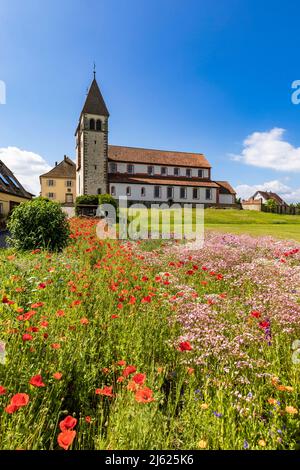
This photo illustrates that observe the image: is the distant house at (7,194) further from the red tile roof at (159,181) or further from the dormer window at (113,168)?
the dormer window at (113,168)

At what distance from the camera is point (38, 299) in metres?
3.92

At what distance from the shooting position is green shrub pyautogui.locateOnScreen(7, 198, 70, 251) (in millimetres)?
9852

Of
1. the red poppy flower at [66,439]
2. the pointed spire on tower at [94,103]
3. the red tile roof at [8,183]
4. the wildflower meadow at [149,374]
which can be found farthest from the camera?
the pointed spire on tower at [94,103]

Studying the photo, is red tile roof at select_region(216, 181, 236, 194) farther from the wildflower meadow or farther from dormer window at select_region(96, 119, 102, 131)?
the wildflower meadow

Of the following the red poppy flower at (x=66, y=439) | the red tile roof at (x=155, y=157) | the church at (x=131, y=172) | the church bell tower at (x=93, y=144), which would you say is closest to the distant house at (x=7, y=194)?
the church bell tower at (x=93, y=144)

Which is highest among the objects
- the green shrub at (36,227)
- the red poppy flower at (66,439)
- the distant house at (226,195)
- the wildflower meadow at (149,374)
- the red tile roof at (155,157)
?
the red tile roof at (155,157)

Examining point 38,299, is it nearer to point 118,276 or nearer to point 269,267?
point 118,276

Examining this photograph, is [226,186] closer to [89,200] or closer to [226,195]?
[226,195]

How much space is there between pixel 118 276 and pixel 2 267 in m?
2.52

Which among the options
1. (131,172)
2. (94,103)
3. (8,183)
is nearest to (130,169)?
(131,172)

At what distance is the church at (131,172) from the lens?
4506 cm

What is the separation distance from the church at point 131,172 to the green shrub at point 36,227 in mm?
34839

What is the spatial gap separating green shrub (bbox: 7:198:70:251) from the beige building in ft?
157
